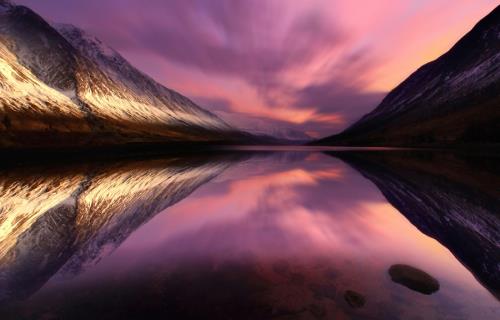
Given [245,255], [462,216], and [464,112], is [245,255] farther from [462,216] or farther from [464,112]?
[464,112]

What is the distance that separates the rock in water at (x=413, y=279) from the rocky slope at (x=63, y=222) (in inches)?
396

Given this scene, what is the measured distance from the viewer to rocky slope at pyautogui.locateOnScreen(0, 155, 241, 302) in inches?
349

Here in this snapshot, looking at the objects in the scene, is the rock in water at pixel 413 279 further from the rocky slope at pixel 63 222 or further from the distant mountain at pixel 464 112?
the distant mountain at pixel 464 112

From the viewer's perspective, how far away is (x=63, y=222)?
1345 centimetres

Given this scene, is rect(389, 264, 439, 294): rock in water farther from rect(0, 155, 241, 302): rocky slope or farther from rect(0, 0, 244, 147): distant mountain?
rect(0, 0, 244, 147): distant mountain

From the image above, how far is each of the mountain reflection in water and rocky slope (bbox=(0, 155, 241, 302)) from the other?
0.07 meters

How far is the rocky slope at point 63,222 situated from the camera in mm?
8859

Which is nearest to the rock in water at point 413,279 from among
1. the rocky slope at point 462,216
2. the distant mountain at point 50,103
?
the rocky slope at point 462,216

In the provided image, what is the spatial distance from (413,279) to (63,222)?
1514cm

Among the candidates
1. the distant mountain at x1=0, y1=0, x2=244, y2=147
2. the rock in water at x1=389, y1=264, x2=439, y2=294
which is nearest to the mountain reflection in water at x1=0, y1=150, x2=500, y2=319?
the rock in water at x1=389, y1=264, x2=439, y2=294

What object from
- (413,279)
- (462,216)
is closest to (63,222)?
(413,279)

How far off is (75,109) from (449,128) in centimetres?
20122

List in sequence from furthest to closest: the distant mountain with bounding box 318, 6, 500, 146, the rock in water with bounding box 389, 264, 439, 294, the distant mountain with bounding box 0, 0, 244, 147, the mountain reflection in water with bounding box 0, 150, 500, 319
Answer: the distant mountain with bounding box 318, 6, 500, 146 < the distant mountain with bounding box 0, 0, 244, 147 < the rock in water with bounding box 389, 264, 439, 294 < the mountain reflection in water with bounding box 0, 150, 500, 319

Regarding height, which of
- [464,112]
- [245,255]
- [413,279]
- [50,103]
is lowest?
[245,255]
